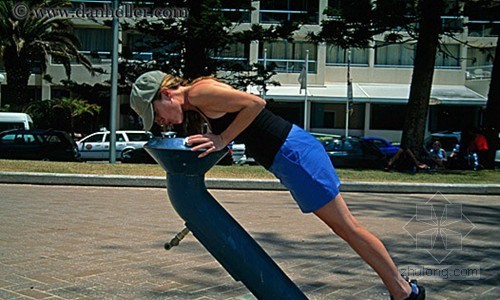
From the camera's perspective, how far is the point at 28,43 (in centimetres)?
3344

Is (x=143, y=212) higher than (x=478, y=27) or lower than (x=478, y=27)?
lower

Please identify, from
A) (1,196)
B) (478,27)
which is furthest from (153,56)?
(478,27)

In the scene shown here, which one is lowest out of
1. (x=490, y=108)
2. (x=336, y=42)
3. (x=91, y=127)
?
(x=91, y=127)

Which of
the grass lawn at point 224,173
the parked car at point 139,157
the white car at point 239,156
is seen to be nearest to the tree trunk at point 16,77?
the parked car at point 139,157

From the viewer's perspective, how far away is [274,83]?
92.3ft

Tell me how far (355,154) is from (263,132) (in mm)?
18460

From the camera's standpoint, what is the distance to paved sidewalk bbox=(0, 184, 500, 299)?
4.95 metres

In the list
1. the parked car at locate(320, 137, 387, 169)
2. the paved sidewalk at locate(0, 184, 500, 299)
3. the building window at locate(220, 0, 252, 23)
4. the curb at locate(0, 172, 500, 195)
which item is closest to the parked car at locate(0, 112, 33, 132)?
the building window at locate(220, 0, 252, 23)

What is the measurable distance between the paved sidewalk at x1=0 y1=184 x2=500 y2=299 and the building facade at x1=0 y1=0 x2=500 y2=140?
3080cm

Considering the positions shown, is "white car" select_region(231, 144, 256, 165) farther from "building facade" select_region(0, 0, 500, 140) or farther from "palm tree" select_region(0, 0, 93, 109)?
"building facade" select_region(0, 0, 500, 140)

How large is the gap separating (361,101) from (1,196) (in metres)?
31.2

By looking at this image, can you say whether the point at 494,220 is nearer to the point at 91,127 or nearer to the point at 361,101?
the point at 361,101

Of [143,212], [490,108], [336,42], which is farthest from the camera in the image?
[336,42]

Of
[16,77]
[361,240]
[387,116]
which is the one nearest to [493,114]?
[361,240]
